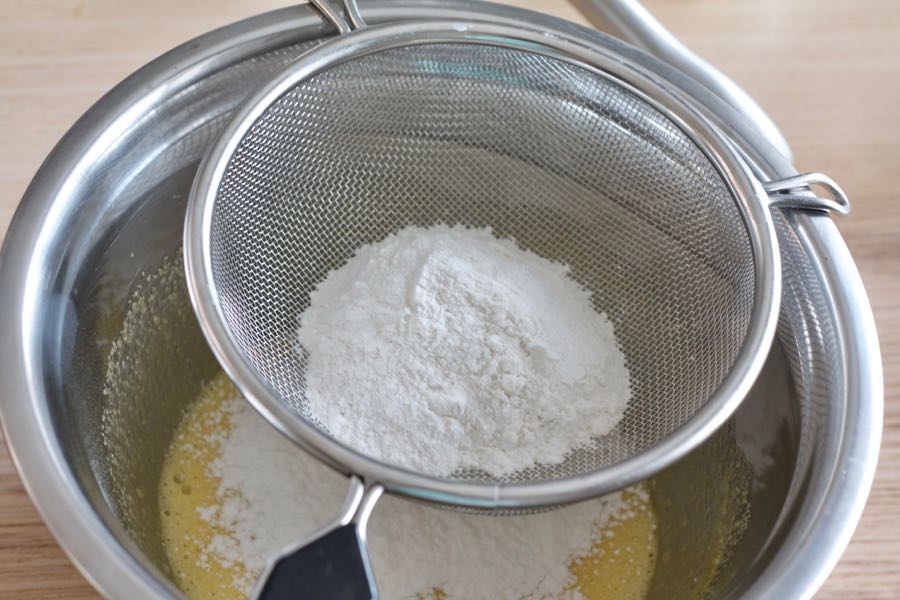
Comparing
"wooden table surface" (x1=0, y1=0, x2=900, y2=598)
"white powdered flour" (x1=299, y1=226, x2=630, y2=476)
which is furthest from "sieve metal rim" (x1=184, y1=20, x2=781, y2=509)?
"wooden table surface" (x1=0, y1=0, x2=900, y2=598)

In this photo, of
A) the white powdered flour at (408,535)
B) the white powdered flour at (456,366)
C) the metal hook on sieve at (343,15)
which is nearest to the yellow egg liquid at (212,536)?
the white powdered flour at (408,535)

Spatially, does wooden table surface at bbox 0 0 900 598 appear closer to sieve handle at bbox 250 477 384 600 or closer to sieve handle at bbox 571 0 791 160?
sieve handle at bbox 571 0 791 160

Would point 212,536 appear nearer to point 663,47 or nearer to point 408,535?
point 408,535

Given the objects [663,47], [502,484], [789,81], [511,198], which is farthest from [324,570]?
[789,81]

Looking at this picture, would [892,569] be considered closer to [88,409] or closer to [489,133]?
[489,133]

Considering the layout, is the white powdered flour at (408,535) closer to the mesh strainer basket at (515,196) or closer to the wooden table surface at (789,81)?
the mesh strainer basket at (515,196)

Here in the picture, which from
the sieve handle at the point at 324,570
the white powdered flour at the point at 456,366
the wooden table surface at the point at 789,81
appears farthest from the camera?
the wooden table surface at the point at 789,81
